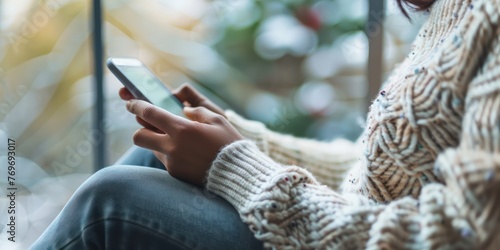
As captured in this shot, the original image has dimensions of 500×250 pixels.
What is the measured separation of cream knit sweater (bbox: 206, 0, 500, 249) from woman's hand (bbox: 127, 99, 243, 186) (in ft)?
0.05

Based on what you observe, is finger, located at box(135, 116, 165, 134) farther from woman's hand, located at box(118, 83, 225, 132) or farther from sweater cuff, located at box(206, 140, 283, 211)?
woman's hand, located at box(118, 83, 225, 132)

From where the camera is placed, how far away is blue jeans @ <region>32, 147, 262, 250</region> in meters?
0.55

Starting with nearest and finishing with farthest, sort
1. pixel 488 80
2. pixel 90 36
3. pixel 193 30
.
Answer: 1. pixel 488 80
2. pixel 90 36
3. pixel 193 30

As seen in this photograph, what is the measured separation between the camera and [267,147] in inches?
34.6

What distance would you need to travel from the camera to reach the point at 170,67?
56.2 inches

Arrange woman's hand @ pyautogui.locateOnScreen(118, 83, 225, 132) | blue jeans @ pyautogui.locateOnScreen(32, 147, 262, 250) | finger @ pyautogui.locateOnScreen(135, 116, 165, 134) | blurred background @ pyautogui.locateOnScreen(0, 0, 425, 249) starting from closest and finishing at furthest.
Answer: blue jeans @ pyautogui.locateOnScreen(32, 147, 262, 250) → finger @ pyautogui.locateOnScreen(135, 116, 165, 134) → woman's hand @ pyautogui.locateOnScreen(118, 83, 225, 132) → blurred background @ pyautogui.locateOnScreen(0, 0, 425, 249)

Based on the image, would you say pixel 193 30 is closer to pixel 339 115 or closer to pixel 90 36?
pixel 90 36

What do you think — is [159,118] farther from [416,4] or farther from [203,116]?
[416,4]

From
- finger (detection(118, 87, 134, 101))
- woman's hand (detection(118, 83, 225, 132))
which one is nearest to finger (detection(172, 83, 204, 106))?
woman's hand (detection(118, 83, 225, 132))

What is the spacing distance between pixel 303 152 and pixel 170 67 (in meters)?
0.63

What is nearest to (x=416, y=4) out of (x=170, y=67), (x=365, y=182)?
(x=365, y=182)

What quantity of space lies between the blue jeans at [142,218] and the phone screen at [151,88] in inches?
5.5

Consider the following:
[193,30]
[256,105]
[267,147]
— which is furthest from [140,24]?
[267,147]

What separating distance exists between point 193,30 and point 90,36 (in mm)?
359
